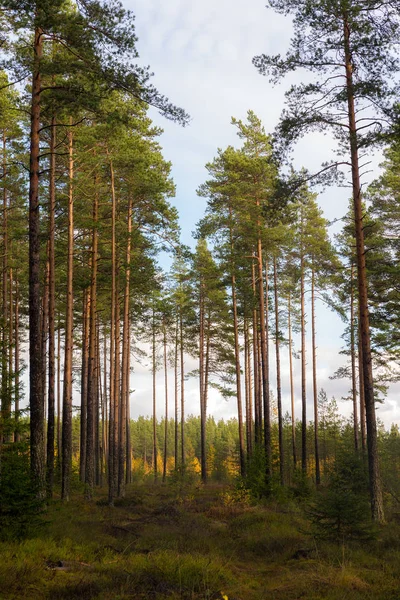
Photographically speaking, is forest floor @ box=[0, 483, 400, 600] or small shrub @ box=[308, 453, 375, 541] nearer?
forest floor @ box=[0, 483, 400, 600]

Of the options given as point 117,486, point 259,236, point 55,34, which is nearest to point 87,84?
point 55,34

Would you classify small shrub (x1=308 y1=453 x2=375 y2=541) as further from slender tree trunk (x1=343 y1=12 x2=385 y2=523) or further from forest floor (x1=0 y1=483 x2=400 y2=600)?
slender tree trunk (x1=343 y1=12 x2=385 y2=523)

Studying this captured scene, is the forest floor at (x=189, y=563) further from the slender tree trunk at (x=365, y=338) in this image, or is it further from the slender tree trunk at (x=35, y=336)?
the slender tree trunk at (x=35, y=336)

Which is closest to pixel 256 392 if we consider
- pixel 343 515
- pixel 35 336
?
pixel 343 515

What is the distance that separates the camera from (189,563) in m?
7.54

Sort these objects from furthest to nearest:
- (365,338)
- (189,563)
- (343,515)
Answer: (365,338), (343,515), (189,563)

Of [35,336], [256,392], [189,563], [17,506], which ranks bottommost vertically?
[189,563]

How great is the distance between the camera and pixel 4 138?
2216 centimetres

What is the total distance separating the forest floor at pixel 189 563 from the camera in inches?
253

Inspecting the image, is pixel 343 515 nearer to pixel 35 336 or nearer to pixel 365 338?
pixel 365 338

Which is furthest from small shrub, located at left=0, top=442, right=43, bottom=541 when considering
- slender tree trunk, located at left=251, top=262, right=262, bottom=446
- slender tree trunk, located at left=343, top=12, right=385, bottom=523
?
slender tree trunk, located at left=251, top=262, right=262, bottom=446

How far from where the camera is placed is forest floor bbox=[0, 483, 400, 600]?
642 centimetres

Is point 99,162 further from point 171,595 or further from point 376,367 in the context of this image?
point 376,367

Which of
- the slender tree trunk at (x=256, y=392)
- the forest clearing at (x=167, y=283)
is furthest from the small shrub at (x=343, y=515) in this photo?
the slender tree trunk at (x=256, y=392)
